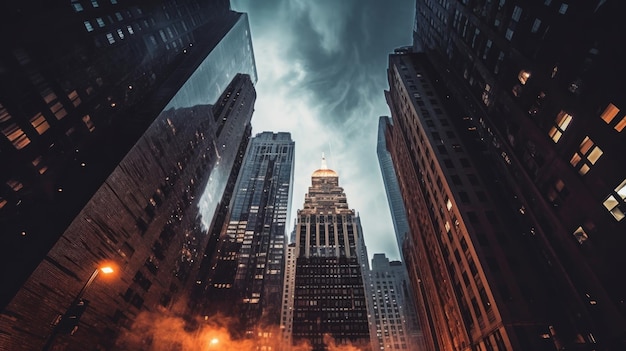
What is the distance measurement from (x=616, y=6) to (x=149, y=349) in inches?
2639

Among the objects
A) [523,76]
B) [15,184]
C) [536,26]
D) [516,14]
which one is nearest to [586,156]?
[523,76]

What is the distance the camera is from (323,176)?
177 m

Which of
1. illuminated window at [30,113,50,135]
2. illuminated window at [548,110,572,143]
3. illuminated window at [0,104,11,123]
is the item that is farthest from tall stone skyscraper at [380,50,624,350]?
illuminated window at [0,104,11,123]

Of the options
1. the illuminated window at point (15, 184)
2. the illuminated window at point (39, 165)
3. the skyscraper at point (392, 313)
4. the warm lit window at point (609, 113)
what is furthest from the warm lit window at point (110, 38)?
the skyscraper at point (392, 313)

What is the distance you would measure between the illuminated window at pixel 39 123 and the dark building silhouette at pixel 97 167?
108 millimetres

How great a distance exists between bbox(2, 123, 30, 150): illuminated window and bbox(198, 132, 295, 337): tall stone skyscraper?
71004 mm

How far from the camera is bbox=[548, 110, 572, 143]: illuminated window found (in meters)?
25.8

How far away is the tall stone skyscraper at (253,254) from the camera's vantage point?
10050cm

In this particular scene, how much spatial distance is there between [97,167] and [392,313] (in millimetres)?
146607

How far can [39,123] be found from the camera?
30078 mm

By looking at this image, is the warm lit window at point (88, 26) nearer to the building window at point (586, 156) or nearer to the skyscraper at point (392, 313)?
the building window at point (586, 156)

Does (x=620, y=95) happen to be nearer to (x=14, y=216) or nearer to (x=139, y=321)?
(x=14, y=216)

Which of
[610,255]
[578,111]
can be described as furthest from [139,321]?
[578,111]

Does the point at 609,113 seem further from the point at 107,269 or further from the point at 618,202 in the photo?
the point at 107,269
